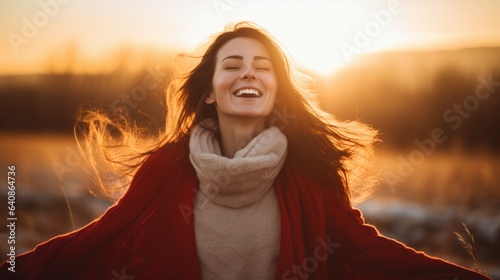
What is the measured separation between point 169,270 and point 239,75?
1039mm

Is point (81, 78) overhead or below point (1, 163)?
overhead

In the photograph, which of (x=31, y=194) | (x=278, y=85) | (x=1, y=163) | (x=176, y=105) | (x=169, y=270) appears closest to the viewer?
(x=169, y=270)

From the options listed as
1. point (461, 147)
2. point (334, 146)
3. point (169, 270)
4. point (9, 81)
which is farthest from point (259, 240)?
point (9, 81)

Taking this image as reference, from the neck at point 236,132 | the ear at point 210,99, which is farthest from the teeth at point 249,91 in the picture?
the ear at point 210,99

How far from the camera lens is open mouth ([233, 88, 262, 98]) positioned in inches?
105

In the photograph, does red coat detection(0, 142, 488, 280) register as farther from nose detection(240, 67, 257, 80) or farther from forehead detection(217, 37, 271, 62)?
forehead detection(217, 37, 271, 62)

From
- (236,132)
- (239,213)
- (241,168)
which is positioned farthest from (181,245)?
(236,132)

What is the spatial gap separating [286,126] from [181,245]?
34.3 inches

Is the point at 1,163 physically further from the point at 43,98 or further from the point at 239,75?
the point at 239,75

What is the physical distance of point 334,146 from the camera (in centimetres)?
290

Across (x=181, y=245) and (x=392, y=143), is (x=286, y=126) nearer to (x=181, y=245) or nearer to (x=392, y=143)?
(x=181, y=245)

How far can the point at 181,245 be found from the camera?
2.54 m

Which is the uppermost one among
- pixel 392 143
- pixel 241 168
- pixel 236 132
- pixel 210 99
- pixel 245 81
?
pixel 245 81

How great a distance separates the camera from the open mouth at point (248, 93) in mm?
2660
